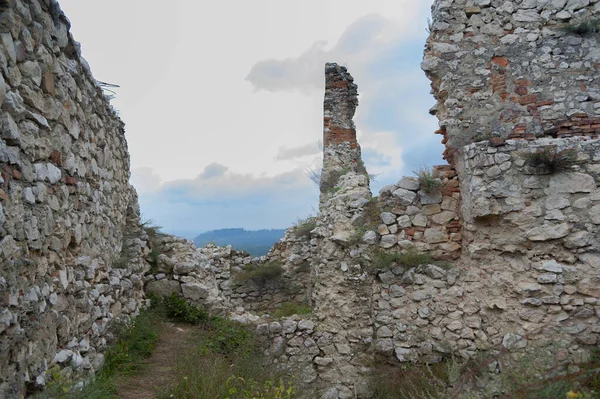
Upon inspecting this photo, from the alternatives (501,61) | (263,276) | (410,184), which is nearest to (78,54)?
(410,184)

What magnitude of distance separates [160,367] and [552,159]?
197 inches

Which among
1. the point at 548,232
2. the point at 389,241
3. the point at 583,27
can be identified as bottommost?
the point at 389,241

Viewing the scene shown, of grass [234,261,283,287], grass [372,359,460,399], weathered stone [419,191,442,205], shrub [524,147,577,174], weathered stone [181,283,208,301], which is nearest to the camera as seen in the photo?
shrub [524,147,577,174]

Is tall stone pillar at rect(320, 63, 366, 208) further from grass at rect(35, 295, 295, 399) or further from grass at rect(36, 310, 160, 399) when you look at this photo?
grass at rect(36, 310, 160, 399)

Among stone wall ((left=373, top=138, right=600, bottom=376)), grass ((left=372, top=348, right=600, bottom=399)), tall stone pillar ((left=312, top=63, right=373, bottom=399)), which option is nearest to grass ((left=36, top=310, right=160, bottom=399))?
tall stone pillar ((left=312, top=63, right=373, bottom=399))

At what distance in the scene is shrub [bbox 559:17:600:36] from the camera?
5.56 m

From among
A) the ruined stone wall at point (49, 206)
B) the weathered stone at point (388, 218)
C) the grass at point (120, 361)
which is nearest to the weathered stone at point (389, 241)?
the weathered stone at point (388, 218)

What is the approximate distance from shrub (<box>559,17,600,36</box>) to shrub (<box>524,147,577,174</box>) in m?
1.79

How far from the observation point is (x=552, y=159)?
199 inches

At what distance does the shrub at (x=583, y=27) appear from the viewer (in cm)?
556

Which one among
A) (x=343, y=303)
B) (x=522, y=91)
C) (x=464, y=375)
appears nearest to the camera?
(x=464, y=375)

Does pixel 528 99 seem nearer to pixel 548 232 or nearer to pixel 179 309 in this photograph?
pixel 548 232

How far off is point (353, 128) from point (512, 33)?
245 inches

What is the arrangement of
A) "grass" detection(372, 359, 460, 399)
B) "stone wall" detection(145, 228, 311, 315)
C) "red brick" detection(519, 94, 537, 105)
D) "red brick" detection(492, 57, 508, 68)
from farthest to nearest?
"stone wall" detection(145, 228, 311, 315)
"red brick" detection(492, 57, 508, 68)
"red brick" detection(519, 94, 537, 105)
"grass" detection(372, 359, 460, 399)
